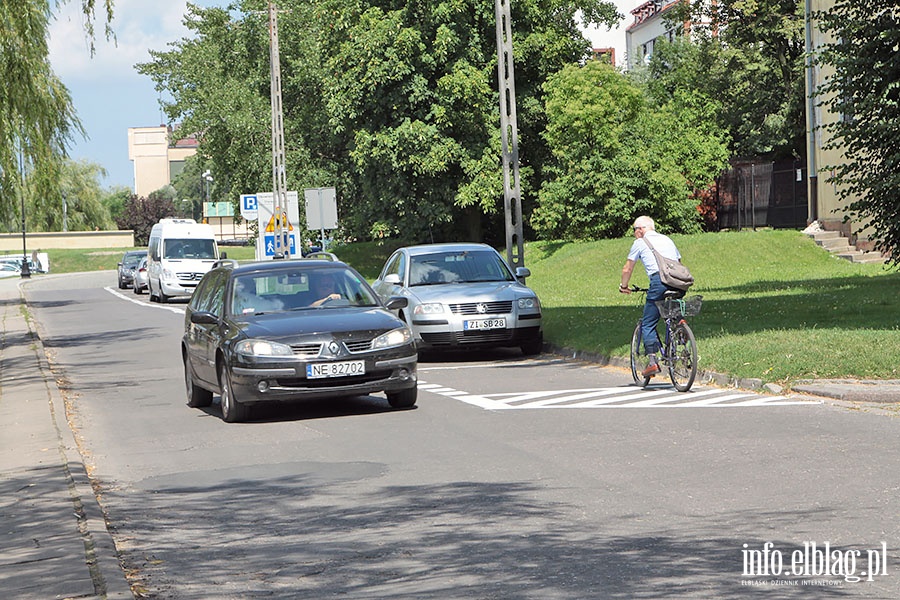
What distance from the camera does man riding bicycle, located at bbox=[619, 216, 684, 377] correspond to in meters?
14.2

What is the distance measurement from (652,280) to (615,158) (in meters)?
30.2

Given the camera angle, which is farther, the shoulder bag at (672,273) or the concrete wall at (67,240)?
the concrete wall at (67,240)

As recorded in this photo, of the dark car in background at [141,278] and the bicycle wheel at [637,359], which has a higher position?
the bicycle wheel at [637,359]

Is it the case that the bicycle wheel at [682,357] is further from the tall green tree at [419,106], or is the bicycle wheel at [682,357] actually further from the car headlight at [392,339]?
the tall green tree at [419,106]

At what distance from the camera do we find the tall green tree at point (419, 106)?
152ft

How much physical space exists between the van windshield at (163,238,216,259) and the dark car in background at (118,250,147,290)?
13.8m

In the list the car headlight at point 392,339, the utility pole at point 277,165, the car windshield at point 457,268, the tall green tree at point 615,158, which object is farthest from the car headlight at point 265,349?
the tall green tree at point 615,158

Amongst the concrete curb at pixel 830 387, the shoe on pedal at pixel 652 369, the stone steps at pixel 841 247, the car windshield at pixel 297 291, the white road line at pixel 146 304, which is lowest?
the white road line at pixel 146 304

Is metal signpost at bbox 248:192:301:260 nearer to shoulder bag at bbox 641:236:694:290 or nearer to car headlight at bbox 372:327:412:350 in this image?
shoulder bag at bbox 641:236:694:290

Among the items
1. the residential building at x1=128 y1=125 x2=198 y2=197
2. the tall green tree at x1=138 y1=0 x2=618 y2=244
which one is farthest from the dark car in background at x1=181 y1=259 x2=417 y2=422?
the residential building at x1=128 y1=125 x2=198 y2=197

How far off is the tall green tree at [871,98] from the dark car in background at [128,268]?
44.0 meters

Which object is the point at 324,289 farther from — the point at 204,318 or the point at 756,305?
the point at 756,305

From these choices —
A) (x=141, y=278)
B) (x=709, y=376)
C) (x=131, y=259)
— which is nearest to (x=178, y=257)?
(x=141, y=278)

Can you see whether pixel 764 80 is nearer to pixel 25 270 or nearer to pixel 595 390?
pixel 595 390
